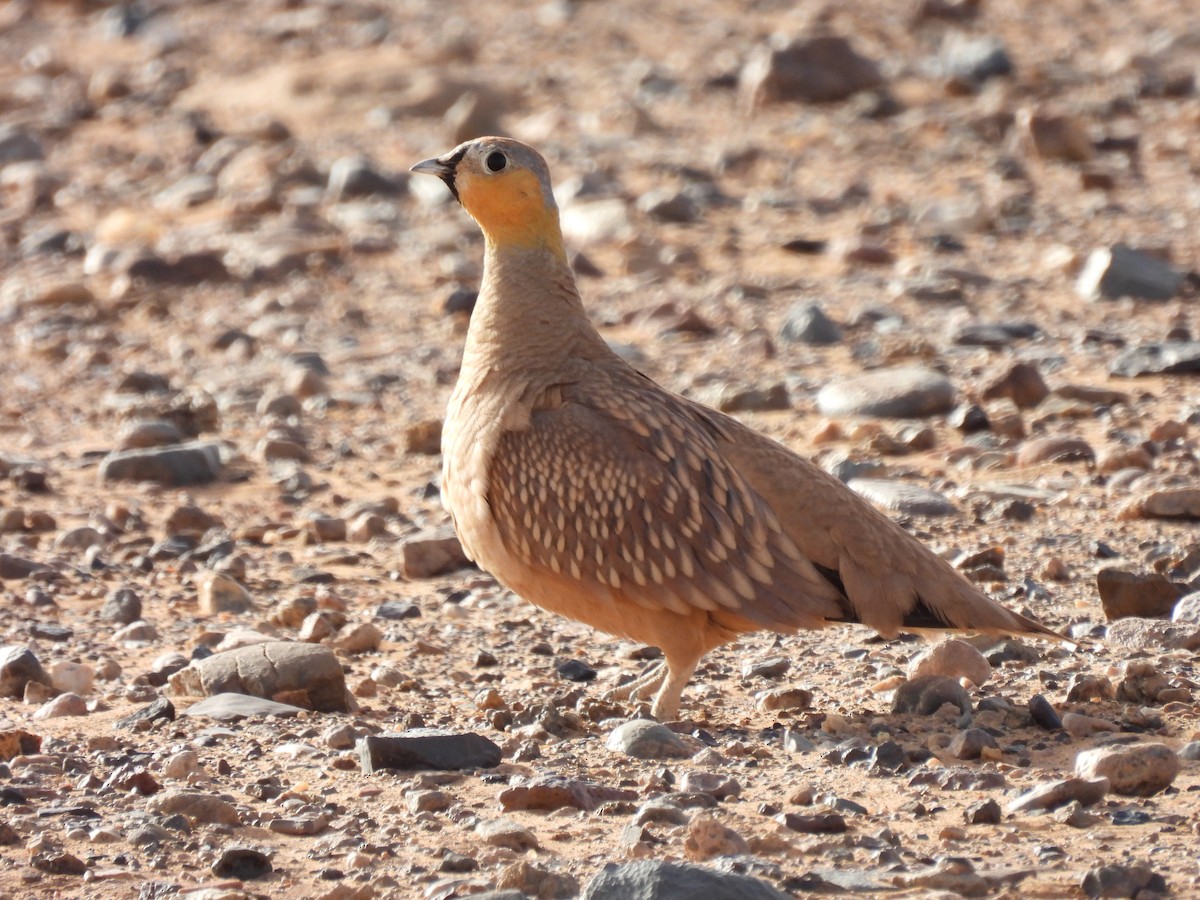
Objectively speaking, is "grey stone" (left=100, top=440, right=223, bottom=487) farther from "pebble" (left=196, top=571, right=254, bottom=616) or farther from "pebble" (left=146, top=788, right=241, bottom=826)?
"pebble" (left=146, top=788, right=241, bottom=826)

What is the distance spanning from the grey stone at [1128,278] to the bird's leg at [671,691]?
5.78 m

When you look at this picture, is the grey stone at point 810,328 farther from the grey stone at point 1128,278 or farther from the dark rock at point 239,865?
the dark rock at point 239,865

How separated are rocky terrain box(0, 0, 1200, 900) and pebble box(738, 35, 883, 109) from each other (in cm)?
4

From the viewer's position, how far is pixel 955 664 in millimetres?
5879

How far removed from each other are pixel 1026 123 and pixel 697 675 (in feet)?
27.8

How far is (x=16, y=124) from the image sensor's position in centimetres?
1709

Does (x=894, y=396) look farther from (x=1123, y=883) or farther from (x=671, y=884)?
(x=671, y=884)

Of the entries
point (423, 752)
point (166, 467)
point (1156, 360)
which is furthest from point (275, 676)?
point (1156, 360)

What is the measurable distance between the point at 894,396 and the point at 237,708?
4.15m

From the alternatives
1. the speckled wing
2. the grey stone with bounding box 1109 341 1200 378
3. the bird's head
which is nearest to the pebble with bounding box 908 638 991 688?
the speckled wing

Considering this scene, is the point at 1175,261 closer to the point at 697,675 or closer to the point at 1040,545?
the point at 1040,545

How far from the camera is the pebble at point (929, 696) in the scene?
556cm

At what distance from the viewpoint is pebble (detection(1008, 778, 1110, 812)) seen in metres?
4.70

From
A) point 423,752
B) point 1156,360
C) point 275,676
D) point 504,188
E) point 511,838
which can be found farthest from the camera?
point 1156,360
